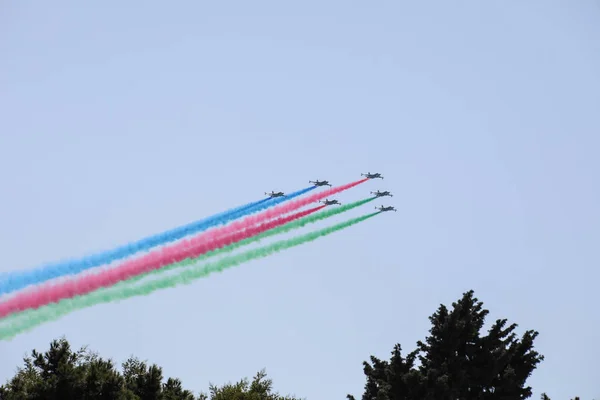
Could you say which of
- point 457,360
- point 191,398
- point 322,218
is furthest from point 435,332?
point 322,218

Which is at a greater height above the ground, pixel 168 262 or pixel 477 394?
pixel 168 262

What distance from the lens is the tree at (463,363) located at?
274ft

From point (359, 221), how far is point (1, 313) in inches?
2023

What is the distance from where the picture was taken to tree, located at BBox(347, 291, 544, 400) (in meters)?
83.4

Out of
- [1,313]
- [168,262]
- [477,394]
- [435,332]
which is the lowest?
[477,394]

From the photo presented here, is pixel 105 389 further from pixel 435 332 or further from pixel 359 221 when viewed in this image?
pixel 359 221

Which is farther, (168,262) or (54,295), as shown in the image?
(168,262)

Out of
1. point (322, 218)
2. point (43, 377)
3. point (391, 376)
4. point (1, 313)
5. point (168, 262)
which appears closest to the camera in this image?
point (43, 377)

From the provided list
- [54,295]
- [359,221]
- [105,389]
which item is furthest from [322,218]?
[105,389]

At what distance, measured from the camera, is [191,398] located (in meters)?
89.6

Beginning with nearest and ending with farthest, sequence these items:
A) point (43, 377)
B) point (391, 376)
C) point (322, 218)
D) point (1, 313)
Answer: point (43, 377), point (391, 376), point (1, 313), point (322, 218)

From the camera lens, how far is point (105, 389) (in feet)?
256

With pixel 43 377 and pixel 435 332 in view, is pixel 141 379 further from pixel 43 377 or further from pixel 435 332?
pixel 435 332

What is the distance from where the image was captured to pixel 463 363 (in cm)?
8550
